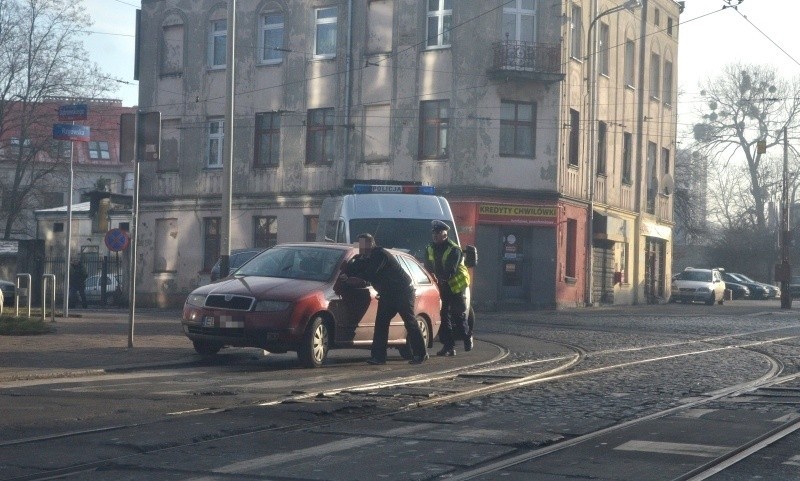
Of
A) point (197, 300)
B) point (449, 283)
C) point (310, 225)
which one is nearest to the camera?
point (197, 300)

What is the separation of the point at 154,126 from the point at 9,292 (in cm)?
2342

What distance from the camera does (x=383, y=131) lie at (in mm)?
40969

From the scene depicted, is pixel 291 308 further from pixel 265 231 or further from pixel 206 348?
pixel 265 231

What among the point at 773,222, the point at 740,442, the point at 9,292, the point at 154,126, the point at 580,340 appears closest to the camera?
the point at 740,442

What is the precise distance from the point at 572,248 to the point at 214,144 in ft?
44.0

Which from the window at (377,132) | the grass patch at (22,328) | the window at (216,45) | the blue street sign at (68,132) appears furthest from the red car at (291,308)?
the window at (216,45)

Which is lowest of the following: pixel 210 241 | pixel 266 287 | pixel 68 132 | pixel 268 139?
pixel 266 287

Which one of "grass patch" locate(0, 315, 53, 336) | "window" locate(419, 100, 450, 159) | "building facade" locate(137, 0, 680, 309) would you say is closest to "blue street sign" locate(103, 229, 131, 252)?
"grass patch" locate(0, 315, 53, 336)

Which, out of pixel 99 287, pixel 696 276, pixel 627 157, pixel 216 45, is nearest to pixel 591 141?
pixel 627 157

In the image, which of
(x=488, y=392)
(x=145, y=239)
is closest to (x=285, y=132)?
(x=145, y=239)

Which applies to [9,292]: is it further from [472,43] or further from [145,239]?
[472,43]

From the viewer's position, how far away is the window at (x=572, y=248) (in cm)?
4206

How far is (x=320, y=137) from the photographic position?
42.5m

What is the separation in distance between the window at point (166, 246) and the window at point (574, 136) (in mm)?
14720
